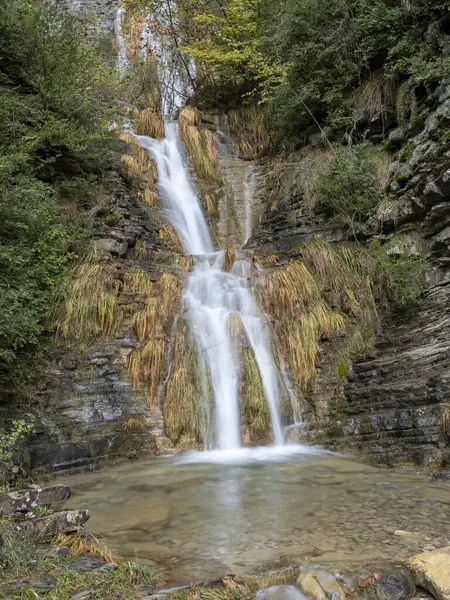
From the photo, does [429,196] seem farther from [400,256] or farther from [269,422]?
[269,422]

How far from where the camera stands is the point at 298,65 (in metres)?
11.6

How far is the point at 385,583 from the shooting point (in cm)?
291

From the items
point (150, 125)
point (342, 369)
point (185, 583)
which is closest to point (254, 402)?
point (342, 369)

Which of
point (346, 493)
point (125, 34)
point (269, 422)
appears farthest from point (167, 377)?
point (125, 34)

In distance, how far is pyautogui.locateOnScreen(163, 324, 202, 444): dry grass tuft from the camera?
733cm

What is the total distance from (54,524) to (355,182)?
851 cm

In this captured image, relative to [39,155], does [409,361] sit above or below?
below

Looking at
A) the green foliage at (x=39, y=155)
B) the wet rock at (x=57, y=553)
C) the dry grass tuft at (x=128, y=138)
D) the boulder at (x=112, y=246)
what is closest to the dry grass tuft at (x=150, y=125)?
the dry grass tuft at (x=128, y=138)

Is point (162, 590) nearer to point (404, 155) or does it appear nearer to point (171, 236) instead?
point (404, 155)

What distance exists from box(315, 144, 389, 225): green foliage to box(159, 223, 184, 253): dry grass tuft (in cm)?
374

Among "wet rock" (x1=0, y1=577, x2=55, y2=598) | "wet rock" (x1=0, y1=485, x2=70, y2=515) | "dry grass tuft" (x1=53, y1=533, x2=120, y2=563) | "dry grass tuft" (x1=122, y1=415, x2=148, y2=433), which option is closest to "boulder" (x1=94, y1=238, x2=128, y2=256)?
"dry grass tuft" (x1=122, y1=415, x2=148, y2=433)

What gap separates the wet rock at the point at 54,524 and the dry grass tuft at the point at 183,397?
3243mm

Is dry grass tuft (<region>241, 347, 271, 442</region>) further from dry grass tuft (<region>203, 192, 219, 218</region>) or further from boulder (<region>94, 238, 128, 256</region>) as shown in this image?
dry grass tuft (<region>203, 192, 219, 218</region>)

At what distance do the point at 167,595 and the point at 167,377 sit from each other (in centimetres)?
507
